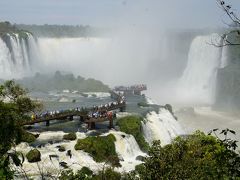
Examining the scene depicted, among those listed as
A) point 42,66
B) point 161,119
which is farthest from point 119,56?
point 161,119

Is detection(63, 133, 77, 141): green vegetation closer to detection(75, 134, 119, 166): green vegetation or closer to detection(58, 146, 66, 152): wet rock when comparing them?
detection(75, 134, 119, 166): green vegetation

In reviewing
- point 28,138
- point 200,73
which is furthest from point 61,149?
point 200,73

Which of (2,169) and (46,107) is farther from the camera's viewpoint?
(46,107)

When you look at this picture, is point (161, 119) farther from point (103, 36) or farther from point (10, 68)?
point (103, 36)

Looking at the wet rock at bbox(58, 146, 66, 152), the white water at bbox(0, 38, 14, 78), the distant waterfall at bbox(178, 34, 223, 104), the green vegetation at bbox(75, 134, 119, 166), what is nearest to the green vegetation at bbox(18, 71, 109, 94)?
the white water at bbox(0, 38, 14, 78)

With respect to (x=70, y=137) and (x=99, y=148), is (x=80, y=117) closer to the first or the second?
(x=70, y=137)

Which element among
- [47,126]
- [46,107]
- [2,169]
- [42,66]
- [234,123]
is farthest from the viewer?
[42,66]
